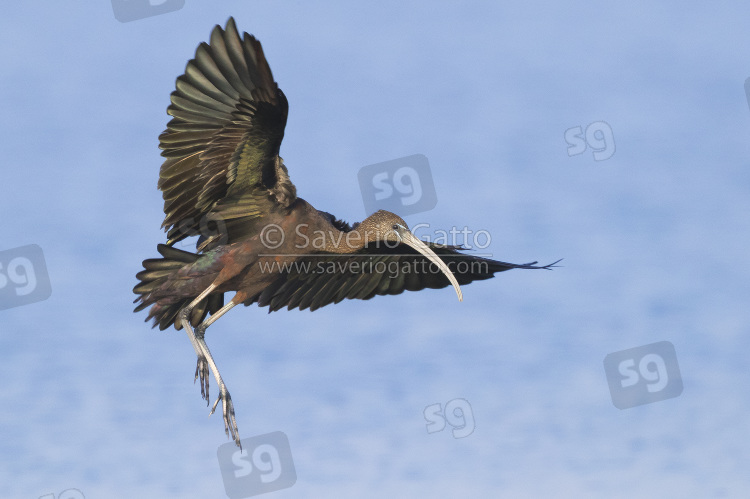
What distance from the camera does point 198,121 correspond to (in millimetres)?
9555

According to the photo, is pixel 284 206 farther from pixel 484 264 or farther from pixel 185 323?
pixel 484 264

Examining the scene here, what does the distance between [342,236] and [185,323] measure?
6.75ft

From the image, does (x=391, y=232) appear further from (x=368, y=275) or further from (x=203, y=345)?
(x=203, y=345)

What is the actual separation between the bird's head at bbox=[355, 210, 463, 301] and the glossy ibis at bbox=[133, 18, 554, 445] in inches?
0.5

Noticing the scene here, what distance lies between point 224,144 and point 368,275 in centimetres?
310

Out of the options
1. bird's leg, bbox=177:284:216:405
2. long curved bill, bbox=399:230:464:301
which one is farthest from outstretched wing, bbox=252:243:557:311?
bird's leg, bbox=177:284:216:405

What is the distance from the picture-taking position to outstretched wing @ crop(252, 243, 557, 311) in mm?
11414

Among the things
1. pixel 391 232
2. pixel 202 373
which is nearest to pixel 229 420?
pixel 202 373

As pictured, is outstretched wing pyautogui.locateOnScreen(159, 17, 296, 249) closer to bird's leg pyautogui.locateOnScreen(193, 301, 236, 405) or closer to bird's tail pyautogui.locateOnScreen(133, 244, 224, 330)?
bird's tail pyautogui.locateOnScreen(133, 244, 224, 330)

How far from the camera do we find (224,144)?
380 inches

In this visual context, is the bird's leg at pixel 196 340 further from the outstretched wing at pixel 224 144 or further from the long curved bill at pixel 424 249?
the long curved bill at pixel 424 249

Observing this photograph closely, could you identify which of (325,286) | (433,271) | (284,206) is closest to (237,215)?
(284,206)

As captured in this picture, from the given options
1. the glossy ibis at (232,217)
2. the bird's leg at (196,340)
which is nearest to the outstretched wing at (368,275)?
the glossy ibis at (232,217)

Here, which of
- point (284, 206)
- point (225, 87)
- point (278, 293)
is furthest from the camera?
point (278, 293)
